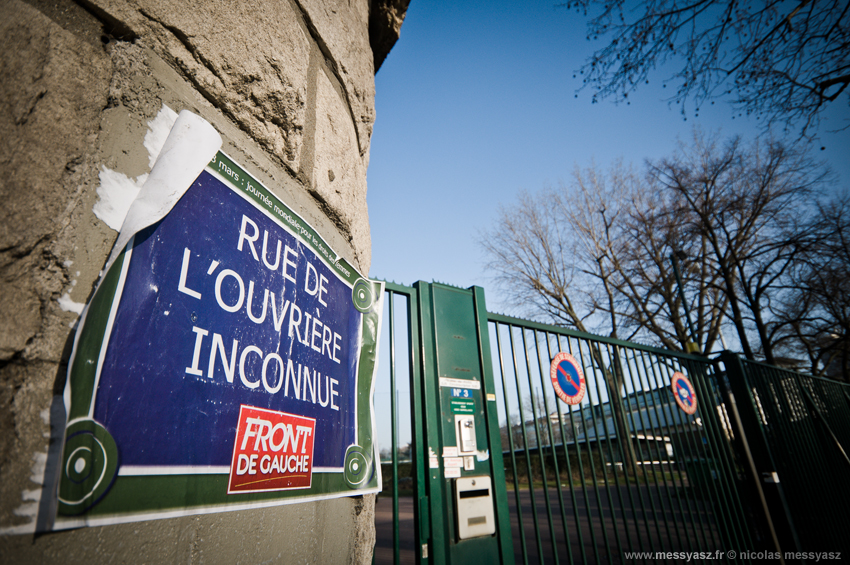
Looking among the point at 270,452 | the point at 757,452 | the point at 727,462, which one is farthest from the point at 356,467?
the point at 757,452

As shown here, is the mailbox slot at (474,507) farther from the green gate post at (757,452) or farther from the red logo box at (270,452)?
the green gate post at (757,452)

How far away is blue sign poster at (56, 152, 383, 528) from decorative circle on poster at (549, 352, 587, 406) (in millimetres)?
1865

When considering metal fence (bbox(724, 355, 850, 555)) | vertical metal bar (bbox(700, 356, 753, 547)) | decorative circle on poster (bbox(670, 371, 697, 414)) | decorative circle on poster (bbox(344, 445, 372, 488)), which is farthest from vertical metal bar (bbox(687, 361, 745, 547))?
decorative circle on poster (bbox(344, 445, 372, 488))

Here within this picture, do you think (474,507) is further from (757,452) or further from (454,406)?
(757,452)

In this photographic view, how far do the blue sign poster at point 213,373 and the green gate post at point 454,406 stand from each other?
2.86 ft

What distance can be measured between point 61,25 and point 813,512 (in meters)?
6.90

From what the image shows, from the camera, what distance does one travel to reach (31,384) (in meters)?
0.55

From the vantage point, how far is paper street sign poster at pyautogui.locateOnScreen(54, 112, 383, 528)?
0.62 meters

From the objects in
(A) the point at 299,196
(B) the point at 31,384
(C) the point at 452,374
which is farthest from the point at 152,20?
(C) the point at 452,374

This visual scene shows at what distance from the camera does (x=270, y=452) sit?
3.01ft

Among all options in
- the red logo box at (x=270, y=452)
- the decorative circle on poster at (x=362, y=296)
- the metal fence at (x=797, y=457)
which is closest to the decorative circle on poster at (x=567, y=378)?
the decorative circle on poster at (x=362, y=296)

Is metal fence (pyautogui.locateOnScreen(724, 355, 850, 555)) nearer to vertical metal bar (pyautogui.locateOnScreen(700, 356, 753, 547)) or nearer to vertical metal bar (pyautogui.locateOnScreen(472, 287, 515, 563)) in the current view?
vertical metal bar (pyautogui.locateOnScreen(700, 356, 753, 547))

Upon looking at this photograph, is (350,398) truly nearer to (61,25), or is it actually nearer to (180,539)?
(180,539)

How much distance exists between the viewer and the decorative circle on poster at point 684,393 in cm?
374
